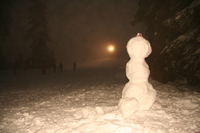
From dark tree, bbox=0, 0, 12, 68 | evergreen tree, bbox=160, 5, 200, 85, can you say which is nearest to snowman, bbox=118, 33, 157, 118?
evergreen tree, bbox=160, 5, 200, 85

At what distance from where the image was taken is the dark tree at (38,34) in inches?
774

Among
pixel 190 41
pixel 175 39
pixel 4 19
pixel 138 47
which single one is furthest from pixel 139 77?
pixel 4 19

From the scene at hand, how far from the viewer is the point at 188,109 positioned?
4840 mm

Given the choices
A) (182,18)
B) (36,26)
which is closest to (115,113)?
(182,18)

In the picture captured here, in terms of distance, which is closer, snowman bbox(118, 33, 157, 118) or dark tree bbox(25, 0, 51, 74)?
snowman bbox(118, 33, 157, 118)

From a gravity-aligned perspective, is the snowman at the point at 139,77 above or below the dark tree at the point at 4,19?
below

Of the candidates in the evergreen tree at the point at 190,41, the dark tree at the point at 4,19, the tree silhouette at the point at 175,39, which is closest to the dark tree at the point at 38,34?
the dark tree at the point at 4,19

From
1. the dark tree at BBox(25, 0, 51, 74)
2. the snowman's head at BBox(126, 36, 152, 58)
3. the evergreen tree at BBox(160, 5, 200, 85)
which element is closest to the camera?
the snowman's head at BBox(126, 36, 152, 58)

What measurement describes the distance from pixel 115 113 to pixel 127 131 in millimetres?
1089

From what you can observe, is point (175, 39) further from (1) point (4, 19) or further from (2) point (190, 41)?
(1) point (4, 19)

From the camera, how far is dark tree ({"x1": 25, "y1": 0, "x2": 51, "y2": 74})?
1967cm

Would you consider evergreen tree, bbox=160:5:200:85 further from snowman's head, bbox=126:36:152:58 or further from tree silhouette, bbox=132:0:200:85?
snowman's head, bbox=126:36:152:58

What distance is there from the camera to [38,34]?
19.8 meters

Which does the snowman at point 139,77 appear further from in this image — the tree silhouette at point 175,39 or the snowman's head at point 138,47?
the tree silhouette at point 175,39
